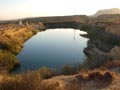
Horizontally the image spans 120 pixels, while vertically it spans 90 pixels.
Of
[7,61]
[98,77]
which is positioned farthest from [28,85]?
[7,61]

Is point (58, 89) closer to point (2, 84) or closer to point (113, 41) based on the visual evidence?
point (2, 84)

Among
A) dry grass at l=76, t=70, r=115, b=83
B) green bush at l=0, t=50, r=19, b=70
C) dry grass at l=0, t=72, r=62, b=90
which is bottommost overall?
green bush at l=0, t=50, r=19, b=70

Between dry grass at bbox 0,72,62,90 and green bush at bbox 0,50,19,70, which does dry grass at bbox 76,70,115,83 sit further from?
green bush at bbox 0,50,19,70

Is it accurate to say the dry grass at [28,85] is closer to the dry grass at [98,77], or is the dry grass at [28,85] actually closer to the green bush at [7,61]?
the dry grass at [98,77]

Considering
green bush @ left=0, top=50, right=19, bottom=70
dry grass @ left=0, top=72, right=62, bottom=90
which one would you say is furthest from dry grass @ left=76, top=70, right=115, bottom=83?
green bush @ left=0, top=50, right=19, bottom=70

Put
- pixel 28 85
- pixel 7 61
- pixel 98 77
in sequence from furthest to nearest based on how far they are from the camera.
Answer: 1. pixel 7 61
2. pixel 98 77
3. pixel 28 85

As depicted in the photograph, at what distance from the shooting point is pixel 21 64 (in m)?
30.1

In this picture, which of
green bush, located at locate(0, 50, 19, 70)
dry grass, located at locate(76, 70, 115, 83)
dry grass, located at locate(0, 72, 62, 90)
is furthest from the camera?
green bush, located at locate(0, 50, 19, 70)

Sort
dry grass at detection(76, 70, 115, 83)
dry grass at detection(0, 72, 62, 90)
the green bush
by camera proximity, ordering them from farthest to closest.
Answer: the green bush < dry grass at detection(76, 70, 115, 83) < dry grass at detection(0, 72, 62, 90)

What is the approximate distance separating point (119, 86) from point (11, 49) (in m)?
26.1

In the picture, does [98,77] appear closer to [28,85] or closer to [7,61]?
[28,85]

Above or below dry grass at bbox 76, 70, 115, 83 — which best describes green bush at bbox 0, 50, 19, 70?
below

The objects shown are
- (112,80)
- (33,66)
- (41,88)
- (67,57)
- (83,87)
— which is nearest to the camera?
(41,88)

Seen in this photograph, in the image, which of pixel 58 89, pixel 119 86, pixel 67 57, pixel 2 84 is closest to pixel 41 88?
pixel 58 89
